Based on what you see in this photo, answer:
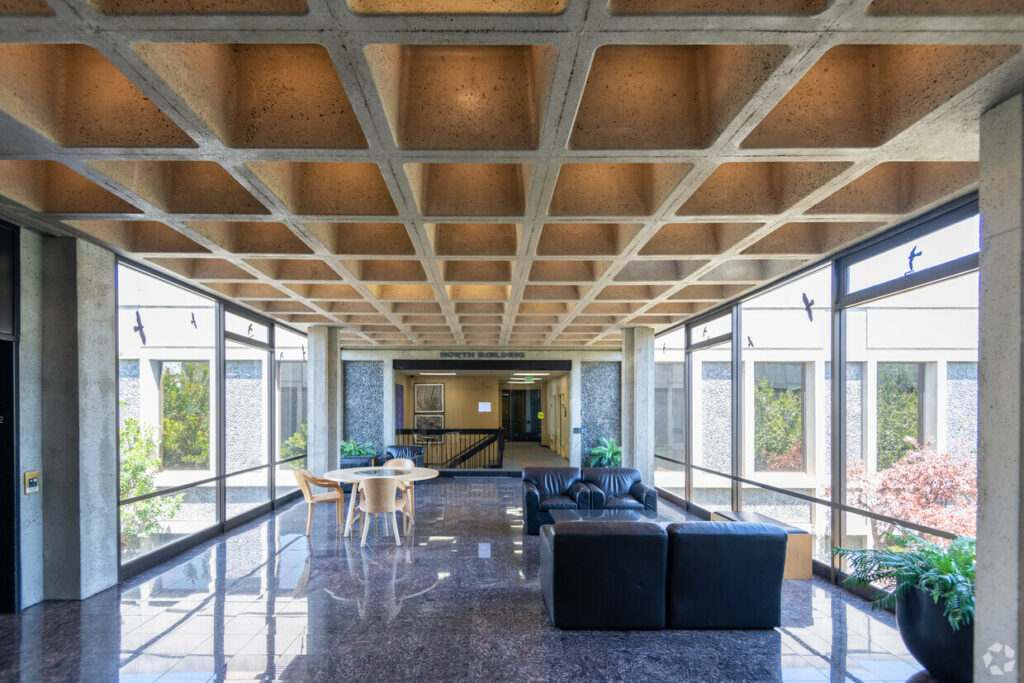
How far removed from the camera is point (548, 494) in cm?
825

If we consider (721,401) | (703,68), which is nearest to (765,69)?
(703,68)

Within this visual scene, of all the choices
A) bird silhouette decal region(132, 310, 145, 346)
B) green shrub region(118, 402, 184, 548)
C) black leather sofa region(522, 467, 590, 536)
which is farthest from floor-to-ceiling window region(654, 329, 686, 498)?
bird silhouette decal region(132, 310, 145, 346)

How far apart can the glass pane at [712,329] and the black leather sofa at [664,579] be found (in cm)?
468

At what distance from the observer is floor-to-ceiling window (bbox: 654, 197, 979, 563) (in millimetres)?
4305

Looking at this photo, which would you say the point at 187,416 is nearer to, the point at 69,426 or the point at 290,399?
the point at 69,426

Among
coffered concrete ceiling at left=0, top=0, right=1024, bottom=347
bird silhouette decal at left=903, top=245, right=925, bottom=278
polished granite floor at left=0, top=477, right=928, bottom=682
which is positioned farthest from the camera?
bird silhouette decal at left=903, top=245, right=925, bottom=278

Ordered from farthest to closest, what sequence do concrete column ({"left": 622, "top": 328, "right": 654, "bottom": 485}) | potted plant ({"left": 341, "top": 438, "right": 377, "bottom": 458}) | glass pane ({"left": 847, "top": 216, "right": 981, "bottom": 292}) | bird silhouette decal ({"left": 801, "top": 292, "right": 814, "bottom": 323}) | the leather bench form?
potted plant ({"left": 341, "top": 438, "right": 377, "bottom": 458}), concrete column ({"left": 622, "top": 328, "right": 654, "bottom": 485}), bird silhouette decal ({"left": 801, "top": 292, "right": 814, "bottom": 323}), the leather bench, glass pane ({"left": 847, "top": 216, "right": 981, "bottom": 292})

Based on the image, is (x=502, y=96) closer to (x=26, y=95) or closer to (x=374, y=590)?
(x=26, y=95)

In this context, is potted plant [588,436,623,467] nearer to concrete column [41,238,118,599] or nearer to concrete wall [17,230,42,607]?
concrete column [41,238,118,599]

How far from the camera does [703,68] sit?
290cm

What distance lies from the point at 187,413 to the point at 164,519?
132 cm

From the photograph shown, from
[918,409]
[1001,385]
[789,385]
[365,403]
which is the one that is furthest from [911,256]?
[365,403]

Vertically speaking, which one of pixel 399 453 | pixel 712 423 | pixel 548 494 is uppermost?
pixel 712 423

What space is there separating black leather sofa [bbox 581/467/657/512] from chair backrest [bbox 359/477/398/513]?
8.61ft
